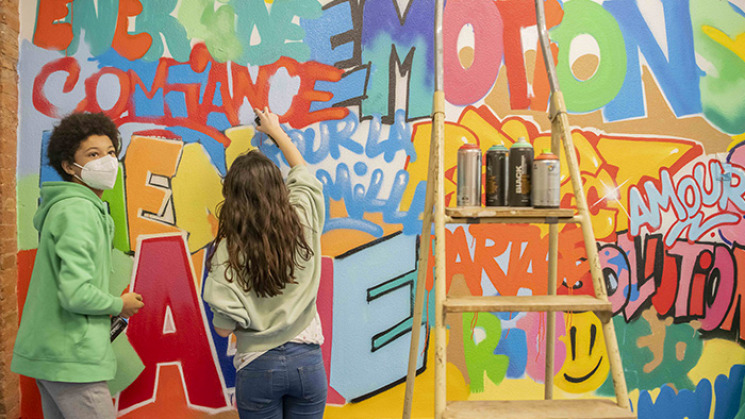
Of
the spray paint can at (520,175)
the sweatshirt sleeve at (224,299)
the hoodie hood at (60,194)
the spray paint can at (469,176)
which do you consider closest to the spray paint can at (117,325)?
the hoodie hood at (60,194)

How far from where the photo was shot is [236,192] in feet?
6.42

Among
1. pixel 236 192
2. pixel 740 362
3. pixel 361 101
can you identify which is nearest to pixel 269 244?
pixel 236 192

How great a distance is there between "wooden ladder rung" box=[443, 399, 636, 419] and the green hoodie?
4.88 feet

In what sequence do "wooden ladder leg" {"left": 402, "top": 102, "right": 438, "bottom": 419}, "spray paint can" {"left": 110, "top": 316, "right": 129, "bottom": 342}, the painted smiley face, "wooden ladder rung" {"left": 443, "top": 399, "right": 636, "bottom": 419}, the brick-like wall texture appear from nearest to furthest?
"wooden ladder rung" {"left": 443, "top": 399, "right": 636, "bottom": 419} < "wooden ladder leg" {"left": 402, "top": 102, "right": 438, "bottom": 419} < the brick-like wall texture < "spray paint can" {"left": 110, "top": 316, "right": 129, "bottom": 342} < the painted smiley face

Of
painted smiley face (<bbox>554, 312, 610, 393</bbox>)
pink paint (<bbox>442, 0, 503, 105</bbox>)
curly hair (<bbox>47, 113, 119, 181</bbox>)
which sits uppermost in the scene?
pink paint (<bbox>442, 0, 503, 105</bbox>)

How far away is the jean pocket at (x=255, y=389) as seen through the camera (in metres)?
1.88

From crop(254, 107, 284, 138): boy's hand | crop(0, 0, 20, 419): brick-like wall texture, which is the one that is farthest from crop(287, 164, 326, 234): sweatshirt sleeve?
crop(0, 0, 20, 419): brick-like wall texture

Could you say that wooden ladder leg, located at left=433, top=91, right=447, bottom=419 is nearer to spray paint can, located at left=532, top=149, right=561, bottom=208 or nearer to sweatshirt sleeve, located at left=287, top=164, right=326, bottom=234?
spray paint can, located at left=532, top=149, right=561, bottom=208

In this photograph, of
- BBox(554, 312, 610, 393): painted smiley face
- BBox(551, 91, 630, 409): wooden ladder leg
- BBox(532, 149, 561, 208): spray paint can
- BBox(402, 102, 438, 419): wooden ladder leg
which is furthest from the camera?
BBox(554, 312, 610, 393): painted smiley face

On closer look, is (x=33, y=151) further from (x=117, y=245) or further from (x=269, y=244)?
(x=269, y=244)

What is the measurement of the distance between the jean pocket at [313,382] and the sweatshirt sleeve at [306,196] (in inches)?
23.1

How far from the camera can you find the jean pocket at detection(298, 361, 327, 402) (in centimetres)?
192

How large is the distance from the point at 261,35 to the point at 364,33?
0.56 m

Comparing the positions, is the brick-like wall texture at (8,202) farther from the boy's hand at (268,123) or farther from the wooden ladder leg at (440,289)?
the wooden ladder leg at (440,289)
